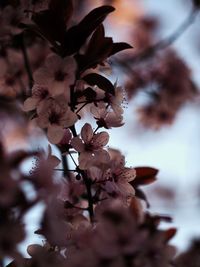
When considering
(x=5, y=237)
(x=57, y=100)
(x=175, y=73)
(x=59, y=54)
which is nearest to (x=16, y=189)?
(x=5, y=237)

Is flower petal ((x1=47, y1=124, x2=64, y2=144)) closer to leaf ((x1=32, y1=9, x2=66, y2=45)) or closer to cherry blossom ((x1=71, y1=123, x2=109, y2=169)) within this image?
cherry blossom ((x1=71, y1=123, x2=109, y2=169))

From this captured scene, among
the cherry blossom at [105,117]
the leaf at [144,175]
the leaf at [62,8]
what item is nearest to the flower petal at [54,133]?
the cherry blossom at [105,117]

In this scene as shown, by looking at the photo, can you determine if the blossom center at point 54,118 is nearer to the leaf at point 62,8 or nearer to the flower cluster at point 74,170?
the flower cluster at point 74,170

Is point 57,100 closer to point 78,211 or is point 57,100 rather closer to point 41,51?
point 78,211

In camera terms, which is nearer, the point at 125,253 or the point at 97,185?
the point at 125,253

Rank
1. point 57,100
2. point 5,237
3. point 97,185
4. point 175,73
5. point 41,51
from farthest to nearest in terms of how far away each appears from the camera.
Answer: point 175,73
point 41,51
point 97,185
point 57,100
point 5,237

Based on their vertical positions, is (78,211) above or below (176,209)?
below

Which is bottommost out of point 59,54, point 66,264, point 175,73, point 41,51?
point 66,264

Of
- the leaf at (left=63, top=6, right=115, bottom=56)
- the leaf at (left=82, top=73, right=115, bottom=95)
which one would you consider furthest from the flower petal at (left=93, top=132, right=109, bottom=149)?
the leaf at (left=63, top=6, right=115, bottom=56)

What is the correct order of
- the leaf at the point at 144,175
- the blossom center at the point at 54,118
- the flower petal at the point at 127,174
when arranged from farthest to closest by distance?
the leaf at the point at 144,175, the flower petal at the point at 127,174, the blossom center at the point at 54,118
